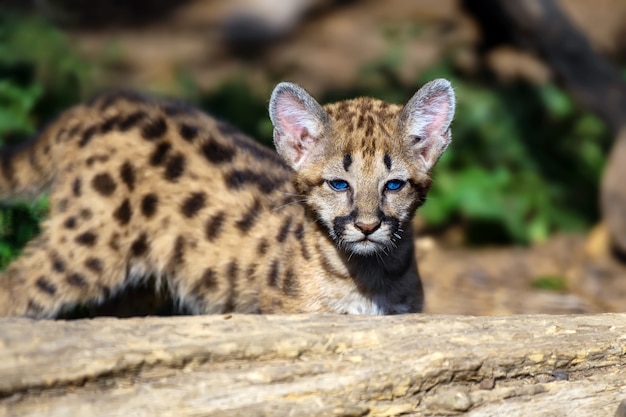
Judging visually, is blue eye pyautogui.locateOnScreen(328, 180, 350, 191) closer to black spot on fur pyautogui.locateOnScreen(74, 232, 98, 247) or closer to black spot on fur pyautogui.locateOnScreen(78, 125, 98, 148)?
black spot on fur pyautogui.locateOnScreen(74, 232, 98, 247)

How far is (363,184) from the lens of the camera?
227 inches

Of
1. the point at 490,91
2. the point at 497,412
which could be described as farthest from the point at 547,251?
the point at 497,412

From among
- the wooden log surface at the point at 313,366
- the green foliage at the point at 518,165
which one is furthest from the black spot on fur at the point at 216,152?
the green foliage at the point at 518,165

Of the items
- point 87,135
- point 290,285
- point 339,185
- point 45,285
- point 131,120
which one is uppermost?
point 131,120

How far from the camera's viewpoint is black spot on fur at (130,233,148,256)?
679 cm

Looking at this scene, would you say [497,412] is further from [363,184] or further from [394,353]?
[363,184]

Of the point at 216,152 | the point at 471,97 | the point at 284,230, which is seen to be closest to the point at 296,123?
the point at 284,230

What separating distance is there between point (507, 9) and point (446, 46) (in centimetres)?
346

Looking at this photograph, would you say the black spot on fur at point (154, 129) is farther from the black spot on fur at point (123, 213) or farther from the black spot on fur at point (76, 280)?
the black spot on fur at point (76, 280)

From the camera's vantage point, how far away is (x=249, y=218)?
22.4 ft

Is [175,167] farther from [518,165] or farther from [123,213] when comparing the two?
[518,165]

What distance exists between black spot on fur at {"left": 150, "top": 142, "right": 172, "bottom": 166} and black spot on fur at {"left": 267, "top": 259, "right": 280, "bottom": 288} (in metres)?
1.13

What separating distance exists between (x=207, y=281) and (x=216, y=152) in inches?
35.7

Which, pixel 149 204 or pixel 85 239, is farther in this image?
pixel 149 204
